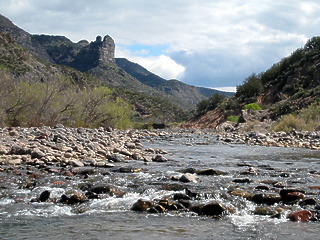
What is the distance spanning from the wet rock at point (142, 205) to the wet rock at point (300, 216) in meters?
2.23

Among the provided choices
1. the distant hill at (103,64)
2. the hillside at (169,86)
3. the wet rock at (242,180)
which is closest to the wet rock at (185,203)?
the wet rock at (242,180)

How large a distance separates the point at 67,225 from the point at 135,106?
73494 mm

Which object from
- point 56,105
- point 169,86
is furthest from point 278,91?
point 169,86

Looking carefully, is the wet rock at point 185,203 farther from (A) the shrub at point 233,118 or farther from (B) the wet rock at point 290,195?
(A) the shrub at point 233,118

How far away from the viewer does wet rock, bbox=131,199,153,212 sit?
563cm

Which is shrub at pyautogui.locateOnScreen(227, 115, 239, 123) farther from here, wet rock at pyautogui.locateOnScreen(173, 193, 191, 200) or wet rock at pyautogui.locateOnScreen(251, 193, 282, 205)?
wet rock at pyautogui.locateOnScreen(173, 193, 191, 200)

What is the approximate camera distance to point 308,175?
336 inches

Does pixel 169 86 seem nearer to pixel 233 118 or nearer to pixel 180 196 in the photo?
pixel 233 118

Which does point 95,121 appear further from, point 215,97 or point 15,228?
point 215,97

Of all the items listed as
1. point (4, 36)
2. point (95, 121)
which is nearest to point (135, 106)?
point (4, 36)

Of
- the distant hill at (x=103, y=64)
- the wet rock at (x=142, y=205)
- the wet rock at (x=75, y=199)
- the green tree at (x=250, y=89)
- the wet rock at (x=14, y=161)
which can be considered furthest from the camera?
the distant hill at (x=103, y=64)

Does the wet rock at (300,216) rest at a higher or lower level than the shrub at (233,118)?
lower

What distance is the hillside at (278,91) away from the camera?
1515 inches

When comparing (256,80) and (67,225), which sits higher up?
(256,80)
